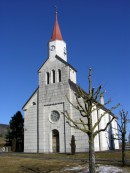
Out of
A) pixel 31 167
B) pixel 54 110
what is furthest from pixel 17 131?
pixel 31 167

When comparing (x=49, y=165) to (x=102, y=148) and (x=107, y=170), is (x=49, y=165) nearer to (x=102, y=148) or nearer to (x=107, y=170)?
(x=107, y=170)

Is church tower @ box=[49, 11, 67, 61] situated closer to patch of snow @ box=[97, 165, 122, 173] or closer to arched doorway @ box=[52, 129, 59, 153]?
arched doorway @ box=[52, 129, 59, 153]

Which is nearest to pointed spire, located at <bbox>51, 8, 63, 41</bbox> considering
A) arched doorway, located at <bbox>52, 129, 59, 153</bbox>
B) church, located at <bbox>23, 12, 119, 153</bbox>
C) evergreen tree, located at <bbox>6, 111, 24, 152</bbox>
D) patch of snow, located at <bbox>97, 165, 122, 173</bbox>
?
church, located at <bbox>23, 12, 119, 153</bbox>

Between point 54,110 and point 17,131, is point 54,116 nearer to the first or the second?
point 54,110

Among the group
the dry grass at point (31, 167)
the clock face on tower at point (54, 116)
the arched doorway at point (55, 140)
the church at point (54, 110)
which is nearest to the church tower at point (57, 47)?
the church at point (54, 110)

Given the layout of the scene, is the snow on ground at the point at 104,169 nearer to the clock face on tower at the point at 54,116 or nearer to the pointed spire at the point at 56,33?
the clock face on tower at the point at 54,116

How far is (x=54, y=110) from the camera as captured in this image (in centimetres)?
4556

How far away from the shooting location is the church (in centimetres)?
4328

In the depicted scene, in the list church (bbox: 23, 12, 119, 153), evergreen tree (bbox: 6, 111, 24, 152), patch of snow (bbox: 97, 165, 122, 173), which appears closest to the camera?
patch of snow (bbox: 97, 165, 122, 173)

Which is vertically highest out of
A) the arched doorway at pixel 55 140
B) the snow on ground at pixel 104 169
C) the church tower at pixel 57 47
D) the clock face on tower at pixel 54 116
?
the church tower at pixel 57 47

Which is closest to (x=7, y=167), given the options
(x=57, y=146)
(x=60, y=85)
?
(x=57, y=146)

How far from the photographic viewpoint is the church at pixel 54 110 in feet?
142

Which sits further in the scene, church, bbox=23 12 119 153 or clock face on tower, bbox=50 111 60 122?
clock face on tower, bbox=50 111 60 122

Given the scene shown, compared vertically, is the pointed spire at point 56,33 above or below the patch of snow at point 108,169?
above
